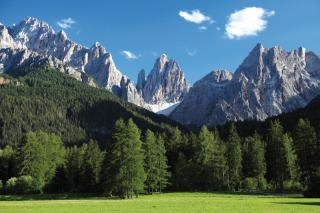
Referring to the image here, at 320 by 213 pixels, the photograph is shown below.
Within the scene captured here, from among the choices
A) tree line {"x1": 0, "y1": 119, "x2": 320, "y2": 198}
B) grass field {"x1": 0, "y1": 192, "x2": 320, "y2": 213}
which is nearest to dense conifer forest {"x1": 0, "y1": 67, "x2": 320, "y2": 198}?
tree line {"x1": 0, "y1": 119, "x2": 320, "y2": 198}

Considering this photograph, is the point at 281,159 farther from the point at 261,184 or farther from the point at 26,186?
the point at 26,186

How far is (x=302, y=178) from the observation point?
89.9m

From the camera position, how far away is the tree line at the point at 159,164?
85.8m

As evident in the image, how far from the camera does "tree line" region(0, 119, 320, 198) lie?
85.8 m

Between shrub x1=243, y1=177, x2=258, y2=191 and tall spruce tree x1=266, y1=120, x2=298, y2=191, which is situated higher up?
tall spruce tree x1=266, y1=120, x2=298, y2=191

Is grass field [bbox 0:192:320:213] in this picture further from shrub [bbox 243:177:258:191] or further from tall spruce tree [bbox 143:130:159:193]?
shrub [bbox 243:177:258:191]

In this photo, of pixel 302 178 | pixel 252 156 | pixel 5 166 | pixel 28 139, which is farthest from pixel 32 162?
pixel 302 178

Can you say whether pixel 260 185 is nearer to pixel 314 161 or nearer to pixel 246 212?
pixel 314 161

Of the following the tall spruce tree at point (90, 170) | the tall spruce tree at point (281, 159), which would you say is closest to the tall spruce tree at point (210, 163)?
the tall spruce tree at point (281, 159)

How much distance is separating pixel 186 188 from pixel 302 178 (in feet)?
101

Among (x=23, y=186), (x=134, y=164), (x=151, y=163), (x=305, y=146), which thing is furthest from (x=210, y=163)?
(x=23, y=186)

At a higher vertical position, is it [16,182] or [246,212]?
[16,182]

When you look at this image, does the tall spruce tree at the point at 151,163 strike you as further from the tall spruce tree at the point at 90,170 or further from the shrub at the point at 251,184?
the shrub at the point at 251,184

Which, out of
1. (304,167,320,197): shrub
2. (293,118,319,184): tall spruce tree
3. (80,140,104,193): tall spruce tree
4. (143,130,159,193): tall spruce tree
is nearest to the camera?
(304,167,320,197): shrub
